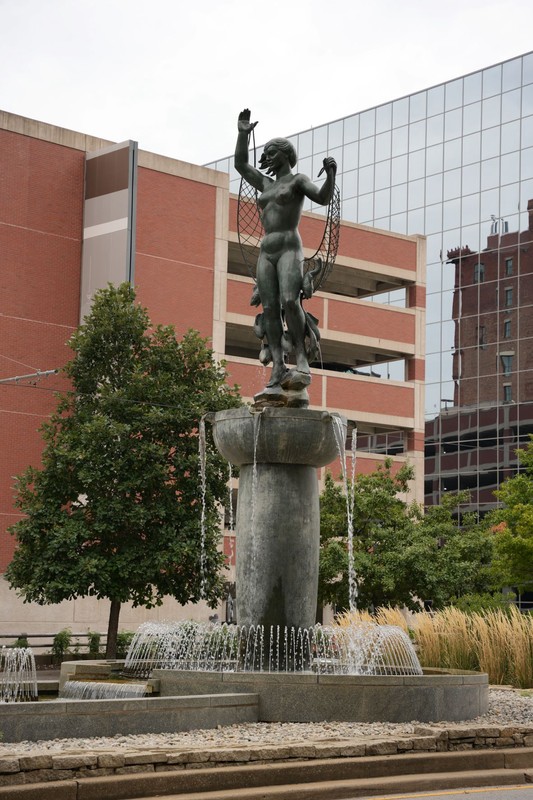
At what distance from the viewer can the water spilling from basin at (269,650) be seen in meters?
16.0

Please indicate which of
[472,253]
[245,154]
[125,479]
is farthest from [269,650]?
[472,253]

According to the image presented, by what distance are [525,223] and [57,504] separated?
45.6m

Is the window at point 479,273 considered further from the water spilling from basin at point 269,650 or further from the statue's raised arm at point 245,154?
the statue's raised arm at point 245,154

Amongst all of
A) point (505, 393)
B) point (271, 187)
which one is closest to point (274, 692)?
point (271, 187)

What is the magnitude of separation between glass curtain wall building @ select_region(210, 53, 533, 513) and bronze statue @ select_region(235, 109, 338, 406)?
5247 cm

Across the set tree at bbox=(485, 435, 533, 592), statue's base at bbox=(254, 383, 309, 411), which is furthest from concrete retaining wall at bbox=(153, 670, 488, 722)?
tree at bbox=(485, 435, 533, 592)

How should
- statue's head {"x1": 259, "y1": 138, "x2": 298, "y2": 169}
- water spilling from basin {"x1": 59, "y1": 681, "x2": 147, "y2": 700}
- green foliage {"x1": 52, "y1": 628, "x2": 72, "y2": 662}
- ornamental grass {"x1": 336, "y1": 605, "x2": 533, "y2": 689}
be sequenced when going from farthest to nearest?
green foliage {"x1": 52, "y1": 628, "x2": 72, "y2": 662} < ornamental grass {"x1": 336, "y1": 605, "x2": 533, "y2": 689} < statue's head {"x1": 259, "y1": 138, "x2": 298, "y2": 169} < water spilling from basin {"x1": 59, "y1": 681, "x2": 147, "y2": 700}

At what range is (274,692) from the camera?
46.2ft

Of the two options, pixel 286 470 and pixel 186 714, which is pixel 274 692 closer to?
pixel 186 714

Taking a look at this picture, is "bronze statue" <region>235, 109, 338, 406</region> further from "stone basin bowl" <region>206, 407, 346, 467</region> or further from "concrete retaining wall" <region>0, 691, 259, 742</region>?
"concrete retaining wall" <region>0, 691, 259, 742</region>

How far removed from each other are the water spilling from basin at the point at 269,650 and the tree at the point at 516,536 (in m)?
23.7

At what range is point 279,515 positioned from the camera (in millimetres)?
16172

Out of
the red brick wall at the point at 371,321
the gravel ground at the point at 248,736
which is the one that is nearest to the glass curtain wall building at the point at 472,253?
the red brick wall at the point at 371,321

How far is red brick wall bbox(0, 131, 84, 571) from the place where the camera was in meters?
46.7
